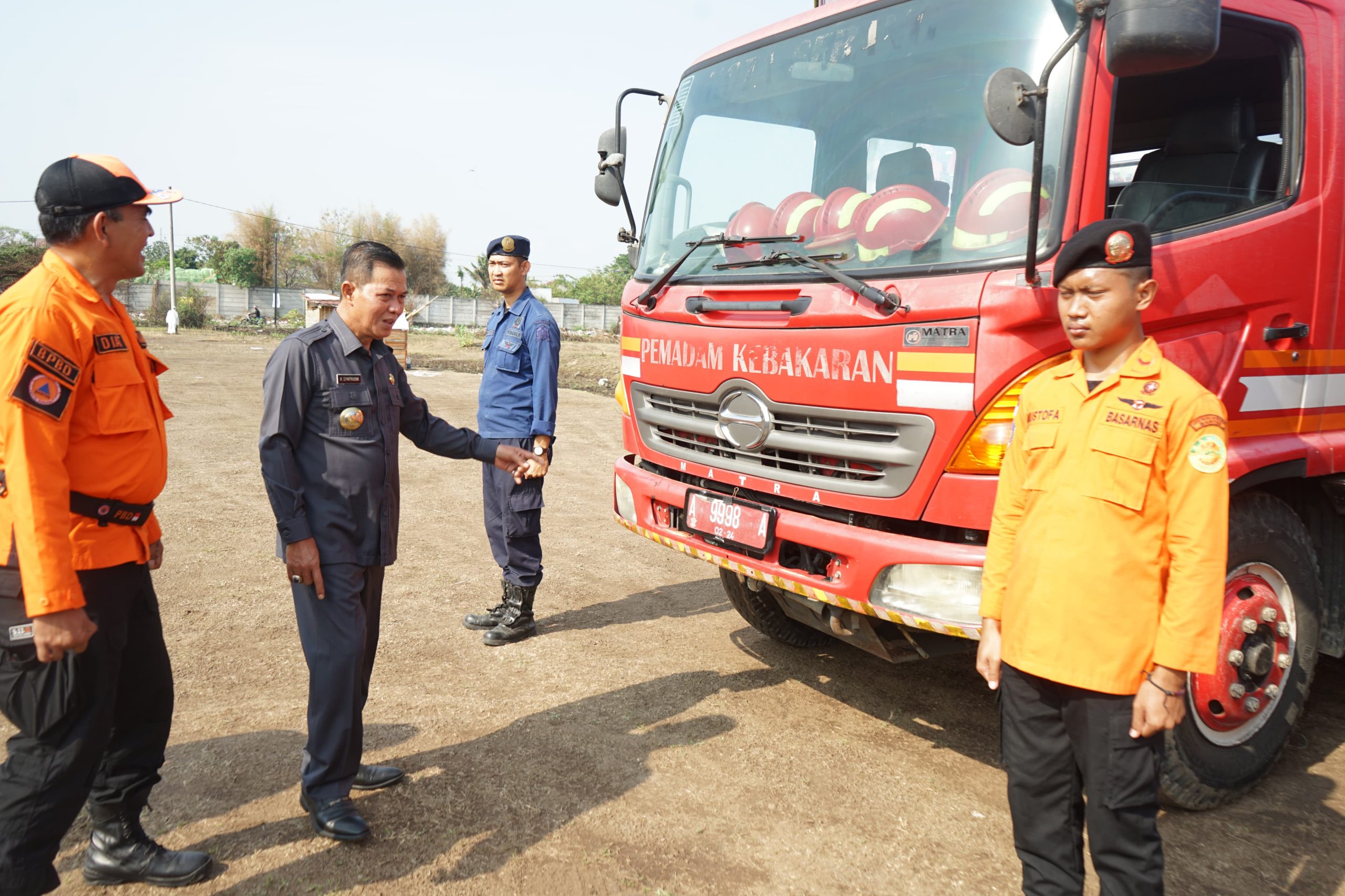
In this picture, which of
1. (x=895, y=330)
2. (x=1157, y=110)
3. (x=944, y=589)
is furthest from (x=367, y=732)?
(x=1157, y=110)

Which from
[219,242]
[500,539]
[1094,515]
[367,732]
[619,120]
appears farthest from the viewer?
[219,242]

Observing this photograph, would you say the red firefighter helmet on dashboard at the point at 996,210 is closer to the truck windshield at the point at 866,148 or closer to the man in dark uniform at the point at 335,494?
the truck windshield at the point at 866,148

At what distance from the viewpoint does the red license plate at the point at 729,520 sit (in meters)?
3.34

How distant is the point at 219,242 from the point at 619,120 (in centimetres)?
5947

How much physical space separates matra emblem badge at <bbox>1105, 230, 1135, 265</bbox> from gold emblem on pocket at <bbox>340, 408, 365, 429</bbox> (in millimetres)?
2128

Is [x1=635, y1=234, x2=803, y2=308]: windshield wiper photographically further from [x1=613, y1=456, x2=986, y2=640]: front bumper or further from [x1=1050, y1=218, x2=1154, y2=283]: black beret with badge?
[x1=1050, y1=218, x2=1154, y2=283]: black beret with badge

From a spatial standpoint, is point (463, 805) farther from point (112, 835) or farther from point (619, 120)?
point (619, 120)

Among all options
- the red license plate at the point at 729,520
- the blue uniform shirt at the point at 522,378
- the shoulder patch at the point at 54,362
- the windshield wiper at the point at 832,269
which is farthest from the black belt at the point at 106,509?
the blue uniform shirt at the point at 522,378

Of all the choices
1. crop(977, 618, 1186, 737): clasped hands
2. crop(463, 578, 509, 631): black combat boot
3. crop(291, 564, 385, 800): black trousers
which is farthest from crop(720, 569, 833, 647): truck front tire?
crop(977, 618, 1186, 737): clasped hands

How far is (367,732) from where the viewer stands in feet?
11.7

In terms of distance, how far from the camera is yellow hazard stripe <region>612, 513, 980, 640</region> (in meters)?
2.79

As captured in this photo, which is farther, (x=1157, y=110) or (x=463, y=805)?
(x=1157, y=110)

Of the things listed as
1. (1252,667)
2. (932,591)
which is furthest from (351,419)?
(1252,667)

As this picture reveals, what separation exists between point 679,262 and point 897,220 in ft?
3.28
